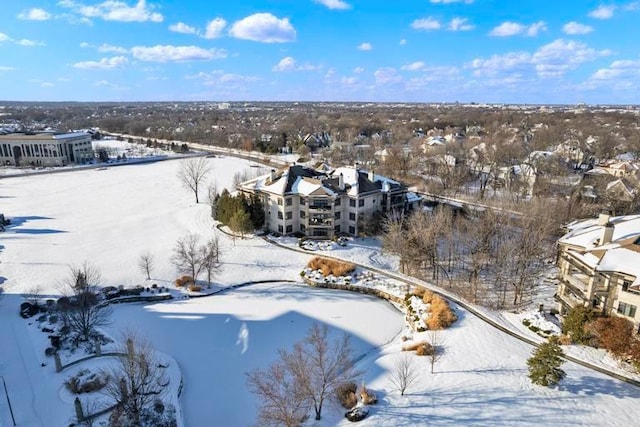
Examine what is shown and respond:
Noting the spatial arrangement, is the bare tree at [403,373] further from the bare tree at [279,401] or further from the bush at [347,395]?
the bare tree at [279,401]

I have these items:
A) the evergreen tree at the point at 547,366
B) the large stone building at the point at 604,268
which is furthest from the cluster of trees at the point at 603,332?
the evergreen tree at the point at 547,366

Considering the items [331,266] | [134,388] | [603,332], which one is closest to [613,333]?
[603,332]

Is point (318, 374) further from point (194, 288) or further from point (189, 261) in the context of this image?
point (189, 261)

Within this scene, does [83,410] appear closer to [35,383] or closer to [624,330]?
[35,383]

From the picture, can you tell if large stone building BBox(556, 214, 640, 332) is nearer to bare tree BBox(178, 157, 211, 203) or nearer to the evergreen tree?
the evergreen tree

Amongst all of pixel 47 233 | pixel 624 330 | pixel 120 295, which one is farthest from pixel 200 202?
pixel 624 330

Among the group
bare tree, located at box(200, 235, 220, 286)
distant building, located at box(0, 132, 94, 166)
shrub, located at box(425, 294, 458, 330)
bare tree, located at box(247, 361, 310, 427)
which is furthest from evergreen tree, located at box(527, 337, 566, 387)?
distant building, located at box(0, 132, 94, 166)
